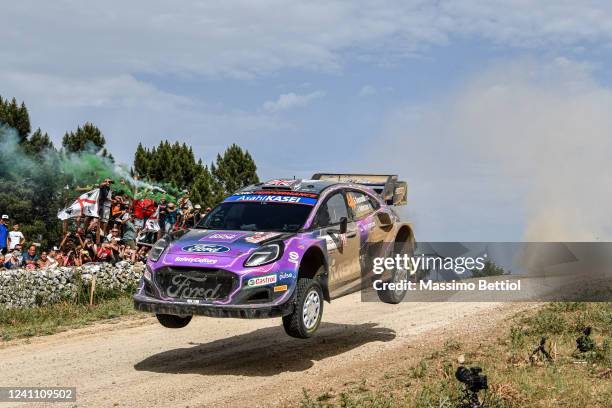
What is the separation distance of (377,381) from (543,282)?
42.0ft

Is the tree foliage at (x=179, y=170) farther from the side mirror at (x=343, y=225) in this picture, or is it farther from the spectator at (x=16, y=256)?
the side mirror at (x=343, y=225)

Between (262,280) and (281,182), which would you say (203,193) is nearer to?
(281,182)

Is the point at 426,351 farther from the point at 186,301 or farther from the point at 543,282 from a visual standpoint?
the point at 543,282

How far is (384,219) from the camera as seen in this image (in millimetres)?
12445

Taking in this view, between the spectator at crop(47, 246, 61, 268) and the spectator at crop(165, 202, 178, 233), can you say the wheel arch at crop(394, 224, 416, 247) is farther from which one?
the spectator at crop(165, 202, 178, 233)

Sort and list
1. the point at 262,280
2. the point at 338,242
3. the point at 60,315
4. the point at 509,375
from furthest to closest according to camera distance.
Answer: the point at 60,315 < the point at 338,242 < the point at 262,280 < the point at 509,375

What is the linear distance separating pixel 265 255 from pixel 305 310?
971 mm

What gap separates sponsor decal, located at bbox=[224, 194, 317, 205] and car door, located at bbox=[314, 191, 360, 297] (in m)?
0.25

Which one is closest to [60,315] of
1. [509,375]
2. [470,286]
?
[509,375]

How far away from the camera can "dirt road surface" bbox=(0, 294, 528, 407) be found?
929 cm

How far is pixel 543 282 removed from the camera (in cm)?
2086

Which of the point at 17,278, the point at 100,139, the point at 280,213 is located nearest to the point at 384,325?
the point at 280,213

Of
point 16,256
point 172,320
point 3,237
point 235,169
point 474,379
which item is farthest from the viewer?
point 235,169

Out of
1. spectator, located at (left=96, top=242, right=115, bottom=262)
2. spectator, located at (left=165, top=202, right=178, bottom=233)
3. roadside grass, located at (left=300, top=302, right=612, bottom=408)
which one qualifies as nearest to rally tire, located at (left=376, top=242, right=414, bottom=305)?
roadside grass, located at (left=300, top=302, right=612, bottom=408)
